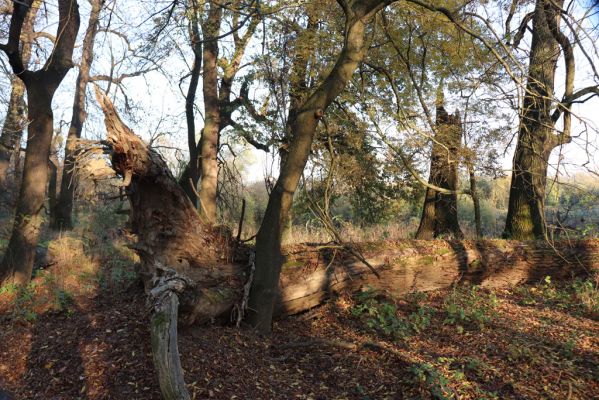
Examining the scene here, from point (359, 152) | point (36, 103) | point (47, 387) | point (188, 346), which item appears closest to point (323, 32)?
point (359, 152)

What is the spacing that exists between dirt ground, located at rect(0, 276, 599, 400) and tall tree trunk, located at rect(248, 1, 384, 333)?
1.39ft

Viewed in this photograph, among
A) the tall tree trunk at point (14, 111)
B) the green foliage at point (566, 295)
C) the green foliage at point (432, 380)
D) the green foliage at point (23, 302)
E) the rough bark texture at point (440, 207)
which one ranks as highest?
the tall tree trunk at point (14, 111)

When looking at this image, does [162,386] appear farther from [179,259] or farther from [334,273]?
[334,273]

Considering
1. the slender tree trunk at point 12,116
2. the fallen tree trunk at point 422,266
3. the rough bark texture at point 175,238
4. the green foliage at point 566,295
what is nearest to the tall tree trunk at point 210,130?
the fallen tree trunk at point 422,266

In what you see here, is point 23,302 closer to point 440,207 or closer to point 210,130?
point 210,130

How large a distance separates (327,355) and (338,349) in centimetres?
17

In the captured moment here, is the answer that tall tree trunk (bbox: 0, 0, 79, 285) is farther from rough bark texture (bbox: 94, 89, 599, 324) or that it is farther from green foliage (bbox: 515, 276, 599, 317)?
green foliage (bbox: 515, 276, 599, 317)

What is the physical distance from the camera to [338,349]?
516 centimetres

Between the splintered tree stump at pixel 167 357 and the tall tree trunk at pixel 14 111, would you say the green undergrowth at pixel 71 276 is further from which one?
the tall tree trunk at pixel 14 111

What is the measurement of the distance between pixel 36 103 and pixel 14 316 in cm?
344

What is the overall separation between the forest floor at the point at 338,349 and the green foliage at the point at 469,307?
2 cm

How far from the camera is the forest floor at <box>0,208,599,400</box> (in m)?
4.23

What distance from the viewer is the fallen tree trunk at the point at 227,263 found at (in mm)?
4562

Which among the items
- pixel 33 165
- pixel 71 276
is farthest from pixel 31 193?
pixel 71 276
